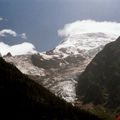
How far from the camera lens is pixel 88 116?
164m

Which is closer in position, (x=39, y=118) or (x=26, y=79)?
(x=39, y=118)

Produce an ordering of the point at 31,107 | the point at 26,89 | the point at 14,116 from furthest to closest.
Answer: the point at 26,89 < the point at 31,107 < the point at 14,116

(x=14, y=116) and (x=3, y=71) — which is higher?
(x=3, y=71)

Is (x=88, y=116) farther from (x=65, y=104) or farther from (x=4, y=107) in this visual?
(x=4, y=107)

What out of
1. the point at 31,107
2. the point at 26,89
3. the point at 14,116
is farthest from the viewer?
the point at 26,89

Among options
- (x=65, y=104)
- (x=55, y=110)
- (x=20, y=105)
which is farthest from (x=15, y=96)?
(x=65, y=104)

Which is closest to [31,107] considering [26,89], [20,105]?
[20,105]

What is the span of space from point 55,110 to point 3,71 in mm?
34732

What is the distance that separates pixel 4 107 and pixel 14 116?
20.7 ft

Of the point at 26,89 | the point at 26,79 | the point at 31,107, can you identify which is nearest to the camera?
the point at 31,107

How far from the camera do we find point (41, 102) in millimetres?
164375

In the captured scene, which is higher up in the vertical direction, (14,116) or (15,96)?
(15,96)

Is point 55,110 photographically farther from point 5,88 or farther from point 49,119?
point 5,88

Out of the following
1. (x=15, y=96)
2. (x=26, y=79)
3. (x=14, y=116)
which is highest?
(x=26, y=79)
